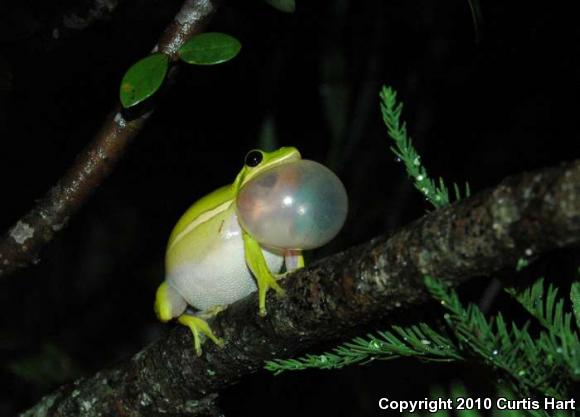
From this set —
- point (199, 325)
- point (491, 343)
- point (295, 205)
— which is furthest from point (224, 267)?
point (491, 343)

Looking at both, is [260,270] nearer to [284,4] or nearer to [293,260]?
[293,260]

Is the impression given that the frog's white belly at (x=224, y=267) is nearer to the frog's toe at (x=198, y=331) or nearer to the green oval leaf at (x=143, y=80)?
the frog's toe at (x=198, y=331)

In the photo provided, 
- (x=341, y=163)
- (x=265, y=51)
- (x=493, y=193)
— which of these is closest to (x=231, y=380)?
(x=493, y=193)

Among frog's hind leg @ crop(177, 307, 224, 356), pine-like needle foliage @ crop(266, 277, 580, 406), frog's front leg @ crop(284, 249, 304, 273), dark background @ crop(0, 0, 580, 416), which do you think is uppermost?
pine-like needle foliage @ crop(266, 277, 580, 406)

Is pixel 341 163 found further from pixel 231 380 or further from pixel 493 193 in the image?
pixel 493 193

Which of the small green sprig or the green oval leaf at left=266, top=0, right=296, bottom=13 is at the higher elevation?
the green oval leaf at left=266, top=0, right=296, bottom=13

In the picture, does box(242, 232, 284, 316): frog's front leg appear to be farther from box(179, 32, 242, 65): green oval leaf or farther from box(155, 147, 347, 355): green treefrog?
box(179, 32, 242, 65): green oval leaf

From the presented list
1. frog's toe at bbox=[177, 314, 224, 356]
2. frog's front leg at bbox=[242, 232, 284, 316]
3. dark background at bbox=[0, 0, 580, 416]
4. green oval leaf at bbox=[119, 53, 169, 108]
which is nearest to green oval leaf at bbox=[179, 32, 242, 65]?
green oval leaf at bbox=[119, 53, 169, 108]
